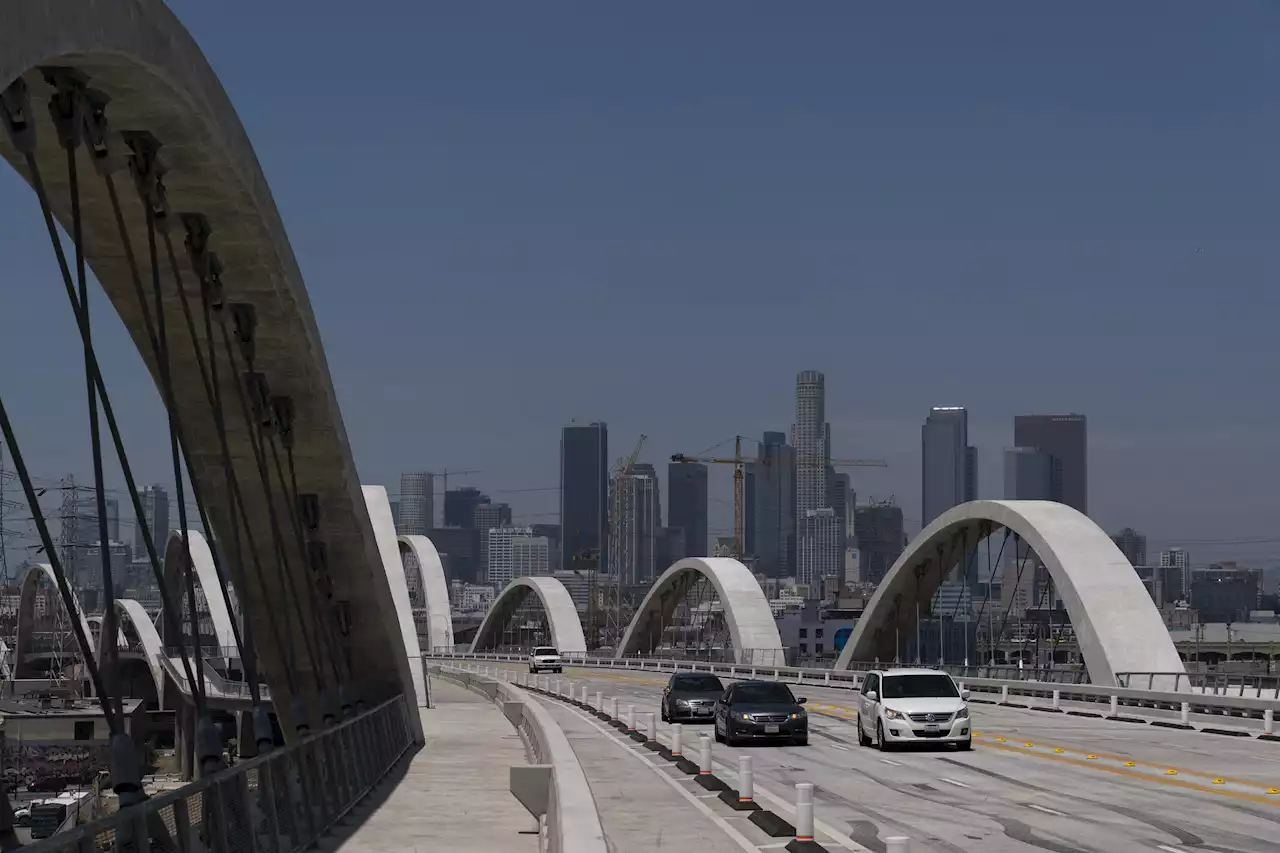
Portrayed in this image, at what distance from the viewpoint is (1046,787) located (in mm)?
24172

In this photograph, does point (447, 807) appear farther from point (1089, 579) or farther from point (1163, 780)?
point (1089, 579)

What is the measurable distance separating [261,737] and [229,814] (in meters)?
6.32

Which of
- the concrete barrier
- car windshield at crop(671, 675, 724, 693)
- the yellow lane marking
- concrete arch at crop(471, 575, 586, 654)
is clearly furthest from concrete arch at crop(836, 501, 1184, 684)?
concrete arch at crop(471, 575, 586, 654)

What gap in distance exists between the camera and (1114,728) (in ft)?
129

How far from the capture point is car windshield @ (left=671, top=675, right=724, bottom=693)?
145 ft

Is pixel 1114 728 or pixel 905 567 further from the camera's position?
pixel 905 567

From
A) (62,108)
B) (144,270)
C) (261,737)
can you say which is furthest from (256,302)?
(62,108)

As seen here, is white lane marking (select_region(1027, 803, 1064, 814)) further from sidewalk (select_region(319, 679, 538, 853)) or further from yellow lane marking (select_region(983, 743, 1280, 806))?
sidewalk (select_region(319, 679, 538, 853))

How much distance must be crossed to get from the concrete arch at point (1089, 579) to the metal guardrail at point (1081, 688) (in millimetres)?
1197

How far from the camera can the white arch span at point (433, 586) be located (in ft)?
396

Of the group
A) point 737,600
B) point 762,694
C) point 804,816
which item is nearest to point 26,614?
point 737,600

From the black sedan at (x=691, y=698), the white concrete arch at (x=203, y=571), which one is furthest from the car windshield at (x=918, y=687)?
the white concrete arch at (x=203, y=571)

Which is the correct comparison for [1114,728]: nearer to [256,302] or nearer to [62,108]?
[256,302]

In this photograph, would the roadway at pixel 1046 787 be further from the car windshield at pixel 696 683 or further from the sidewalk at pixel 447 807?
→ the car windshield at pixel 696 683
